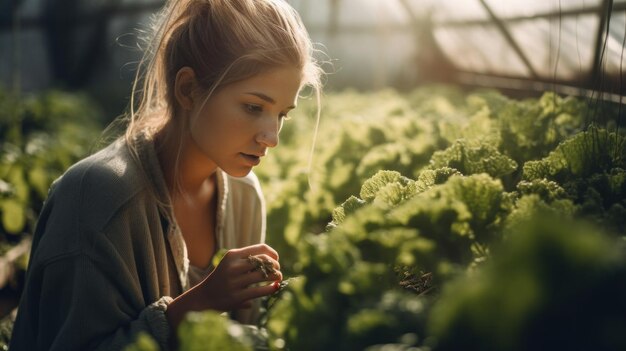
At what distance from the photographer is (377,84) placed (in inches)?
616

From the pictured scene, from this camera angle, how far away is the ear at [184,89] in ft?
7.61

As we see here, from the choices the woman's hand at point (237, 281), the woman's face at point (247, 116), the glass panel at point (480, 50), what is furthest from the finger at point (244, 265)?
the glass panel at point (480, 50)

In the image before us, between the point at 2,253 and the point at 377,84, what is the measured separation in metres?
12.1

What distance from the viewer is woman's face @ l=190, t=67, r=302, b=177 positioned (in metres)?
2.15

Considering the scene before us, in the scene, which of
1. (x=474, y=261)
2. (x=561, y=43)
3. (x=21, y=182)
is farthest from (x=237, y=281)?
(x=561, y=43)

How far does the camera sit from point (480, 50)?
8.87 m

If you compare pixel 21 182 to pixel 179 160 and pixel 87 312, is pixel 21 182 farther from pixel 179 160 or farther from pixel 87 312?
pixel 87 312

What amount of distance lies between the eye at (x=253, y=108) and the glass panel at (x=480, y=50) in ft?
17.9

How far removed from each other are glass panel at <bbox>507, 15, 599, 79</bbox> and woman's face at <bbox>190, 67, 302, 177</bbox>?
0.97 metres

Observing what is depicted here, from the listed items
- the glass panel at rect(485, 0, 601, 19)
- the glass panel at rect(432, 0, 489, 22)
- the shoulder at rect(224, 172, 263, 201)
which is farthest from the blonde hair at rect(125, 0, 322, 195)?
the glass panel at rect(432, 0, 489, 22)

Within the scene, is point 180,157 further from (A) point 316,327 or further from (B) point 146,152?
(A) point 316,327

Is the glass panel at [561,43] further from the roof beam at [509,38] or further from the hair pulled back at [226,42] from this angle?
the hair pulled back at [226,42]

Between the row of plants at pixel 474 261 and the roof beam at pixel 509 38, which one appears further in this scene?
the roof beam at pixel 509 38

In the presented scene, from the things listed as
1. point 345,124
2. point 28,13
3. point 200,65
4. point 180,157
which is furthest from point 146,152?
point 28,13
